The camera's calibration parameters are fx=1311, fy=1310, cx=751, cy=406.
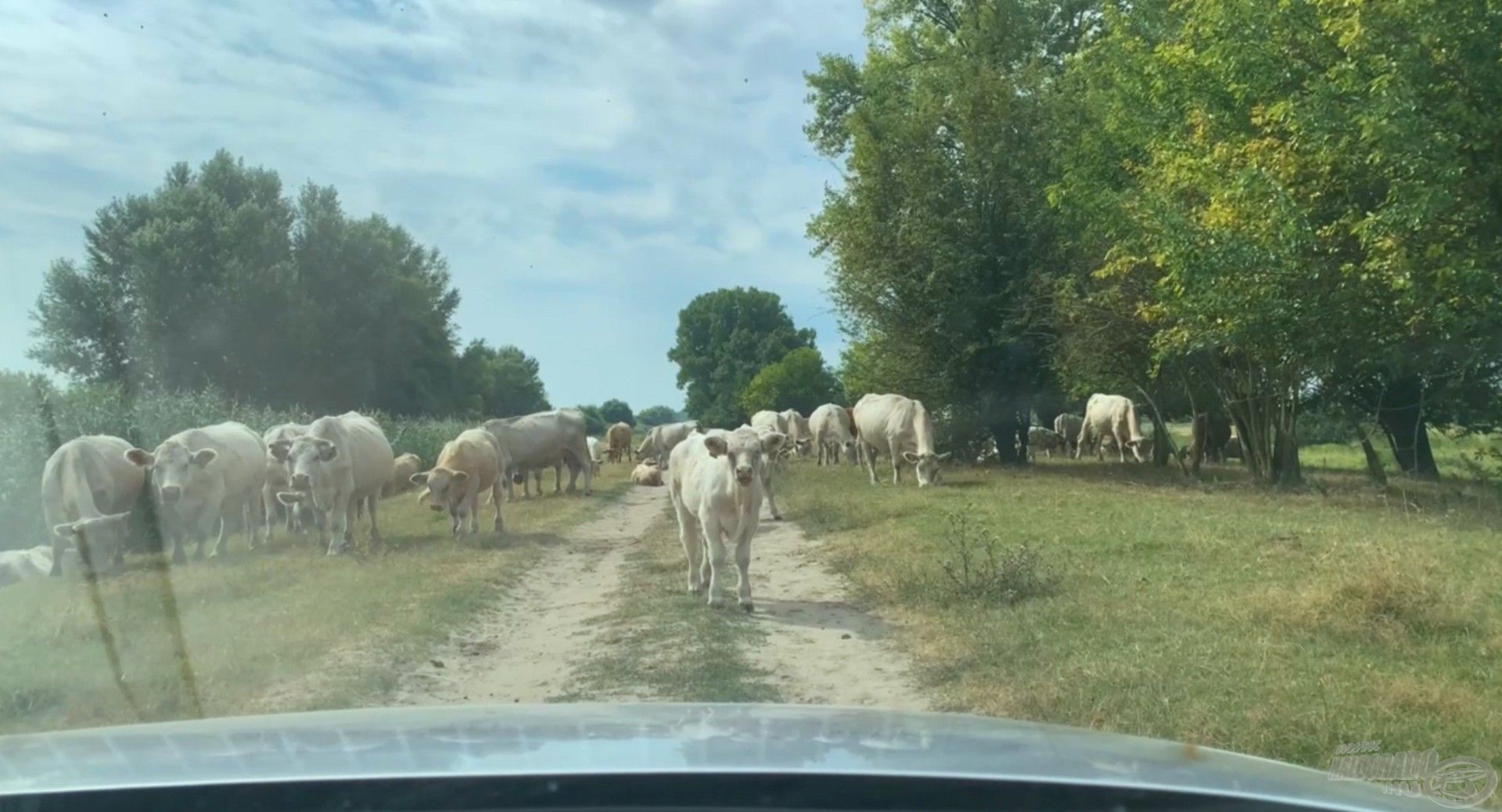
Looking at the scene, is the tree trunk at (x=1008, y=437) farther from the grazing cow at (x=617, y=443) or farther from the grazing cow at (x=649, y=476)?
the grazing cow at (x=617, y=443)

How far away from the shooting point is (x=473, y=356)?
58.8 meters

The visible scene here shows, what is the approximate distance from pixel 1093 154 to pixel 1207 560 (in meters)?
16.1

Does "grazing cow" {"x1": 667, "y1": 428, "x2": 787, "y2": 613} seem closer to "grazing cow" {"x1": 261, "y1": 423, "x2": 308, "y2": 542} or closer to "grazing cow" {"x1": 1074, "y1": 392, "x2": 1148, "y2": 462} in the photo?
"grazing cow" {"x1": 261, "y1": 423, "x2": 308, "y2": 542}

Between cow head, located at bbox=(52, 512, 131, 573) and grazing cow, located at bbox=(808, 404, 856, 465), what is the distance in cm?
2439

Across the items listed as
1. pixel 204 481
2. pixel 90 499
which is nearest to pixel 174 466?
pixel 204 481

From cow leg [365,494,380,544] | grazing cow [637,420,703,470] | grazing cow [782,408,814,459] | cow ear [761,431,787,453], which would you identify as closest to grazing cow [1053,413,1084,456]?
grazing cow [782,408,814,459]

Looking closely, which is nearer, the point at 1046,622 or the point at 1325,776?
the point at 1325,776

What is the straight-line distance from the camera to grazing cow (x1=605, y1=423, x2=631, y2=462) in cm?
5256

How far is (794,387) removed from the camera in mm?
67375

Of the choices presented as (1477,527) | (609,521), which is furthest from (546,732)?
(609,521)

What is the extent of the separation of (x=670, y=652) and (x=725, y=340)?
7872 centimetres

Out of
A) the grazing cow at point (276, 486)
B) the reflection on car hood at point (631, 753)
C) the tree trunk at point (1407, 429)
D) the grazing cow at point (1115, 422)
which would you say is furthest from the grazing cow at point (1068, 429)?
the reflection on car hood at point (631, 753)

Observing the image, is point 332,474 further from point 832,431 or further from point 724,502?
point 832,431

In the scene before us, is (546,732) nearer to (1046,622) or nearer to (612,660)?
(612,660)
